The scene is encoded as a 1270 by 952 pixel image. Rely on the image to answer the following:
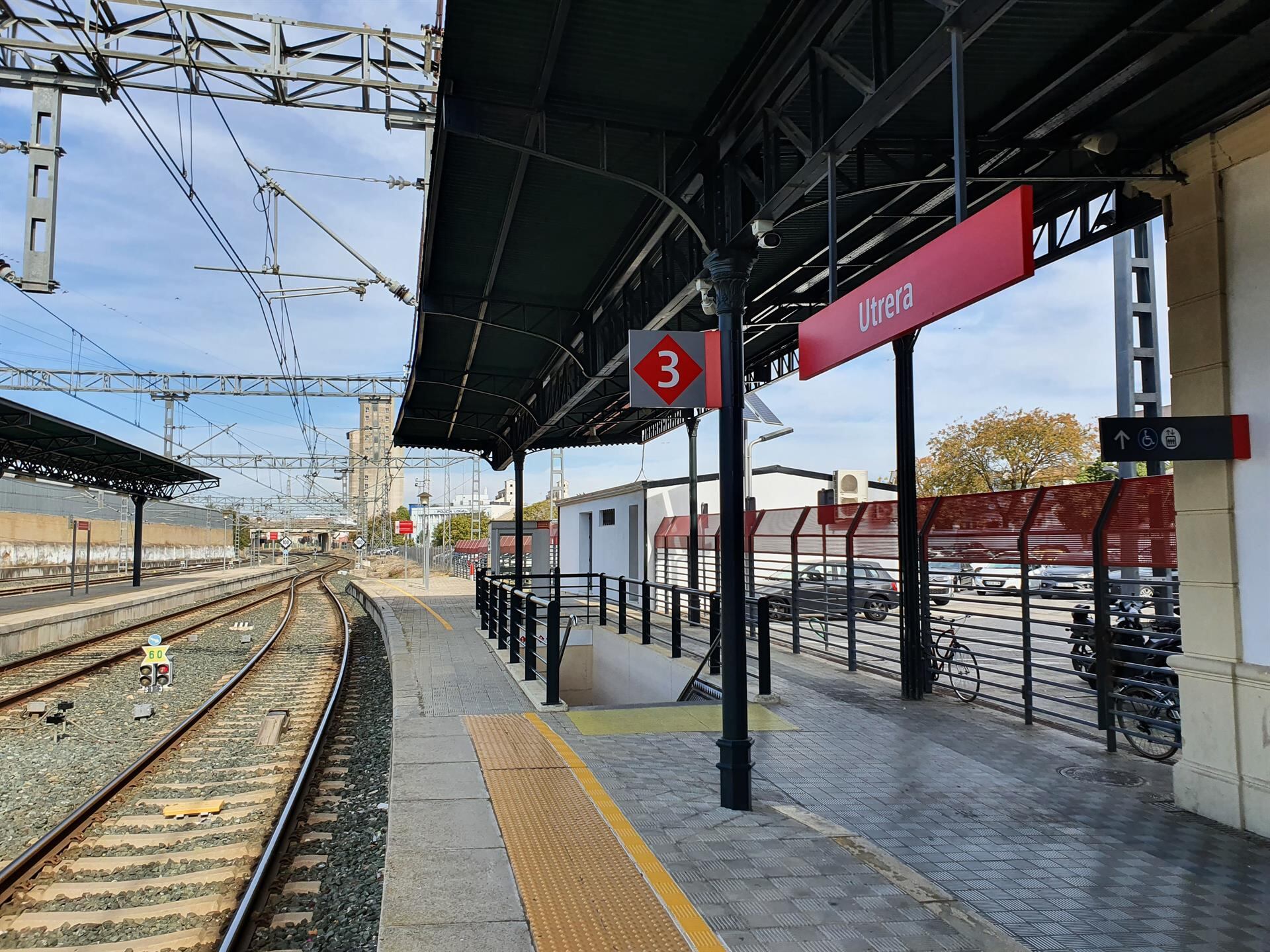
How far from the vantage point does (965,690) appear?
868 cm

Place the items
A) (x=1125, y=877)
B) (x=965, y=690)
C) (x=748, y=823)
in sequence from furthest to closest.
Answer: (x=965, y=690) → (x=748, y=823) → (x=1125, y=877)

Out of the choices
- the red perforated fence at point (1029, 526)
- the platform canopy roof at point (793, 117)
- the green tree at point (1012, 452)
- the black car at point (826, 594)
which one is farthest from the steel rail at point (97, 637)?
the green tree at point (1012, 452)

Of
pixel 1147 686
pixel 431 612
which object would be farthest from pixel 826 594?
pixel 431 612

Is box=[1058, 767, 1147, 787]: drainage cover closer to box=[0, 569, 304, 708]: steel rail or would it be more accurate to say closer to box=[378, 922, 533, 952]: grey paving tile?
box=[378, 922, 533, 952]: grey paving tile

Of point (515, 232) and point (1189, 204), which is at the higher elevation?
point (515, 232)

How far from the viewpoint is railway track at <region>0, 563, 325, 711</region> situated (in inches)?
468

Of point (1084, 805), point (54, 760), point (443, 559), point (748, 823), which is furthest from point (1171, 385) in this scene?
point (443, 559)

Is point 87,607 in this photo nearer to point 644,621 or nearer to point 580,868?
point 644,621

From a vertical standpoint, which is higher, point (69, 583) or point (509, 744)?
point (509, 744)

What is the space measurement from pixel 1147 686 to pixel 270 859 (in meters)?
6.11

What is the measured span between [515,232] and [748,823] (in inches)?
241

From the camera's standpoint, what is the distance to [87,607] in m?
21.0

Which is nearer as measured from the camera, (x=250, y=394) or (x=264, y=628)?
(x=264, y=628)

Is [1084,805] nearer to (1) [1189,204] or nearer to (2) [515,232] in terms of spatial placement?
(1) [1189,204]
